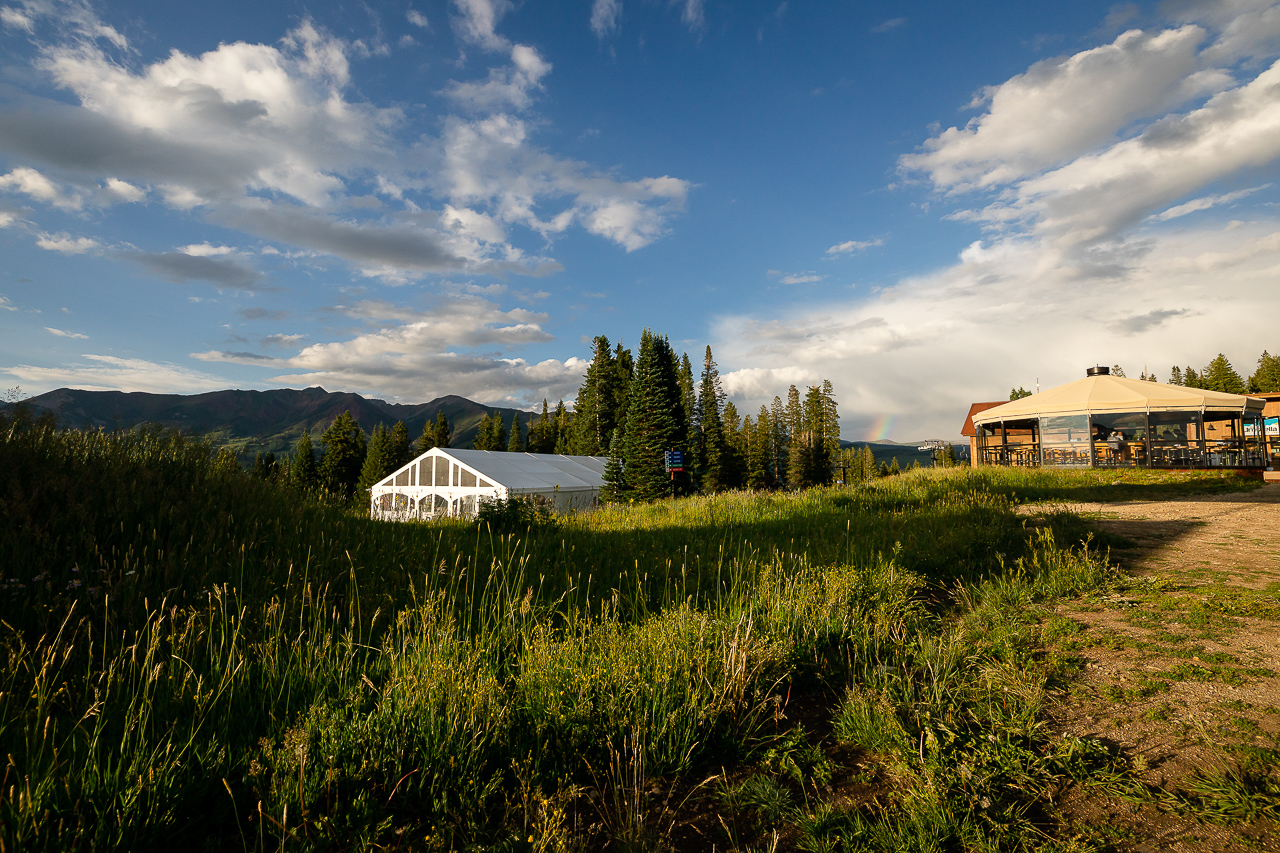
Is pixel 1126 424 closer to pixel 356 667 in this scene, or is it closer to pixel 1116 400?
pixel 1116 400

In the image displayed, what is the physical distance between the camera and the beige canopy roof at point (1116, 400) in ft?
57.7

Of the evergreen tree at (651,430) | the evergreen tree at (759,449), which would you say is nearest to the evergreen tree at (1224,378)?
the evergreen tree at (759,449)

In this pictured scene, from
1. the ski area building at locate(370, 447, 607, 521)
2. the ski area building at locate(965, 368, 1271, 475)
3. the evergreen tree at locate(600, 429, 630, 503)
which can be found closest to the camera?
the ski area building at locate(965, 368, 1271, 475)

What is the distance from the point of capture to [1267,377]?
4856 centimetres

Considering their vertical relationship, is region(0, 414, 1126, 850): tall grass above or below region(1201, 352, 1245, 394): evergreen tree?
below

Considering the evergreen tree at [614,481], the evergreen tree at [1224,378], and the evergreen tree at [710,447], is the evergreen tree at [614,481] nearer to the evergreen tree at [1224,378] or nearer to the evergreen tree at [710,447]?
the evergreen tree at [710,447]

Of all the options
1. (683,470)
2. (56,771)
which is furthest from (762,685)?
(683,470)

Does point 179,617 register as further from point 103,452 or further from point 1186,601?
point 1186,601

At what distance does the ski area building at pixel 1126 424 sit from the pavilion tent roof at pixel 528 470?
18719mm

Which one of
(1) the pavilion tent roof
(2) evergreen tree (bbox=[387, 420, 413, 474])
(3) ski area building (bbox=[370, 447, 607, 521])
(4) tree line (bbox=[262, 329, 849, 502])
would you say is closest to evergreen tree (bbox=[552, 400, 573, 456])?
(4) tree line (bbox=[262, 329, 849, 502])

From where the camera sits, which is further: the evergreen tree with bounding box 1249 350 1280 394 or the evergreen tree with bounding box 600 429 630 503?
the evergreen tree with bounding box 1249 350 1280 394

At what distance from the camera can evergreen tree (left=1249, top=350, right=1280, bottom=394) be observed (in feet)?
156

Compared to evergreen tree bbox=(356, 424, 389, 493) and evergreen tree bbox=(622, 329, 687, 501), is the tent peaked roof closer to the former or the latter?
evergreen tree bbox=(622, 329, 687, 501)

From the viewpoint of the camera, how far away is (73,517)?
14.5ft
